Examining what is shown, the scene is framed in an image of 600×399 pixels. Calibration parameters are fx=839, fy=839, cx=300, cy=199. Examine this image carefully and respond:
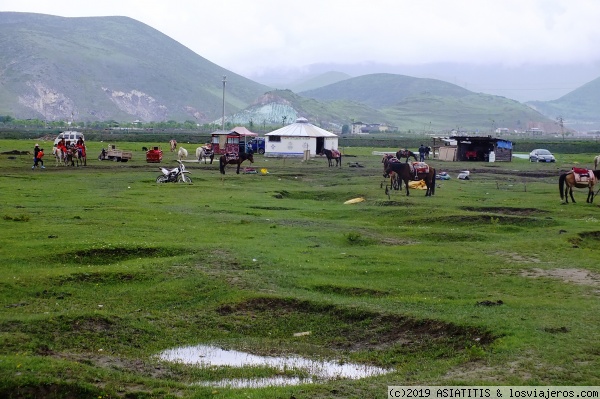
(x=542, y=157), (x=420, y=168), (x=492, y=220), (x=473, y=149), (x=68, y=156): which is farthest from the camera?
(x=473, y=149)

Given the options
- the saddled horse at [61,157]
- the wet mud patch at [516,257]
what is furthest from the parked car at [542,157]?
the wet mud patch at [516,257]

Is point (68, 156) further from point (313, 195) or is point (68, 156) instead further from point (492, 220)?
point (492, 220)

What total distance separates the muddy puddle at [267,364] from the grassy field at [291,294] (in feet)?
1.05

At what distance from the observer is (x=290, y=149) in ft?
285

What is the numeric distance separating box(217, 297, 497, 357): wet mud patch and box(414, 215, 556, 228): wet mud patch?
14.0 metres

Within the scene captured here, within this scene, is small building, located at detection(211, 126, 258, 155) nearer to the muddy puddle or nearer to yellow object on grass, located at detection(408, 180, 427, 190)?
yellow object on grass, located at detection(408, 180, 427, 190)

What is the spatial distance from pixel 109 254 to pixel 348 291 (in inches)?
256

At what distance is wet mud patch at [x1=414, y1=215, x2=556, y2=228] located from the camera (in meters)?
29.1

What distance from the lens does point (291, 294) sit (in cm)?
1716

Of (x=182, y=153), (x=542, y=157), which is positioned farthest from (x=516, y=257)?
(x=542, y=157)

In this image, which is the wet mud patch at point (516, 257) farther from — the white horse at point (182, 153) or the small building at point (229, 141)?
the small building at point (229, 141)

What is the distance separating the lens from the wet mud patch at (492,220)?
29141 millimetres

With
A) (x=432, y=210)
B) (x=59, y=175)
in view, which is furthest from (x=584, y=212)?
(x=59, y=175)

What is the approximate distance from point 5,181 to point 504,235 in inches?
1031
